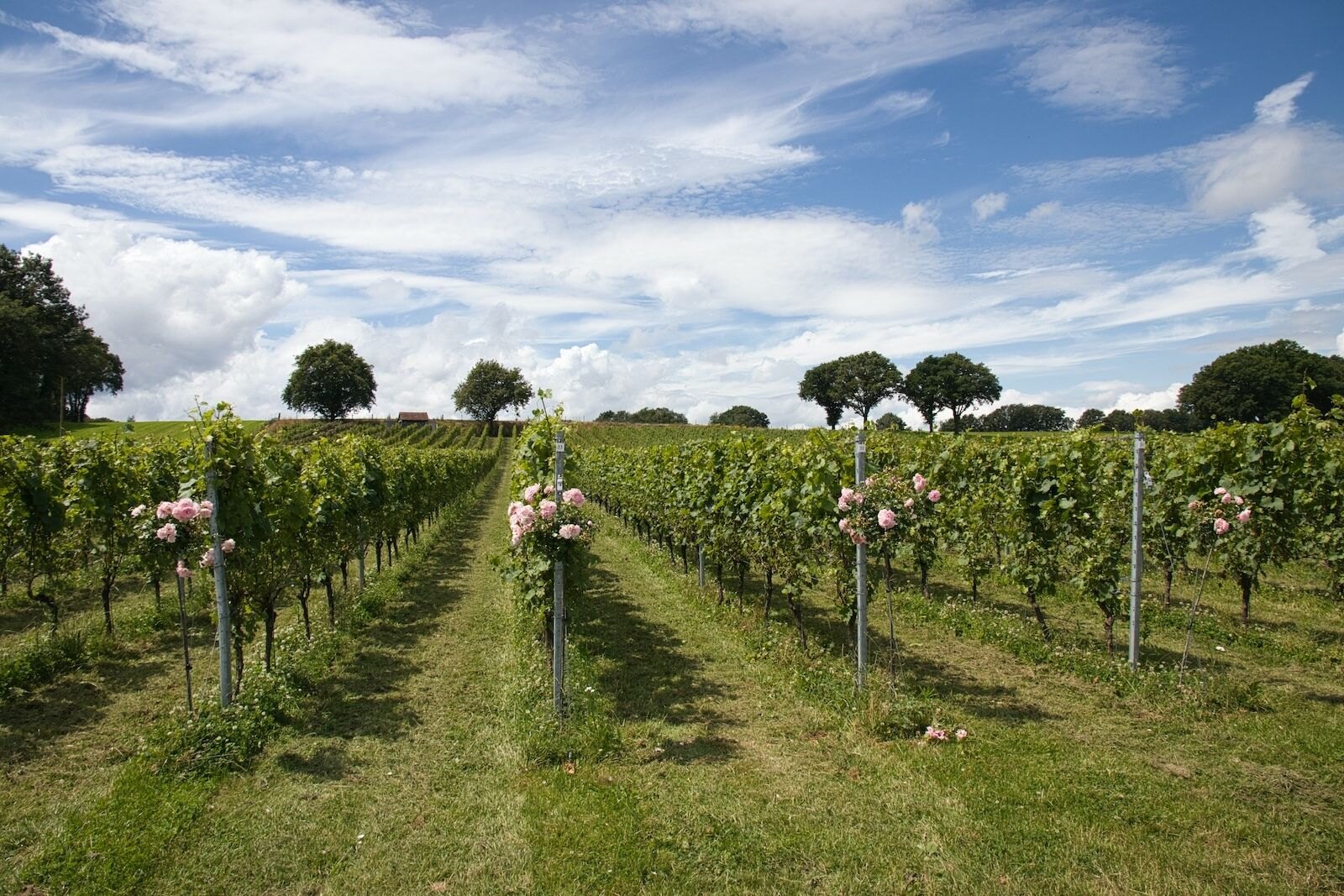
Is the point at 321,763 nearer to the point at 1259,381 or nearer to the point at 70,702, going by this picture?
the point at 70,702

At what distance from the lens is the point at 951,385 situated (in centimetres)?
6588

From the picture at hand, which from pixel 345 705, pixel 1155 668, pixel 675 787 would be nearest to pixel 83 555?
pixel 345 705

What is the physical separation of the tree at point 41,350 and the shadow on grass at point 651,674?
163ft

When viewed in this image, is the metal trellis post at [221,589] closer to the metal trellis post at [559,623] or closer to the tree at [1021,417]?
the metal trellis post at [559,623]

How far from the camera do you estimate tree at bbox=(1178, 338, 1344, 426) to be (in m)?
49.5

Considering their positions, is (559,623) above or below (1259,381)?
below

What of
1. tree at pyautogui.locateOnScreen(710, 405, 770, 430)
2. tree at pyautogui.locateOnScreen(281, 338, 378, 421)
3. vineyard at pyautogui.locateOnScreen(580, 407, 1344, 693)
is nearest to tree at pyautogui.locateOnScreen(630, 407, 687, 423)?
tree at pyautogui.locateOnScreen(710, 405, 770, 430)

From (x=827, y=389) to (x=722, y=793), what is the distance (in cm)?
6971

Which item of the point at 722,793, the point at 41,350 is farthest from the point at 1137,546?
the point at 41,350

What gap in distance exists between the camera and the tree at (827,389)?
71375 mm

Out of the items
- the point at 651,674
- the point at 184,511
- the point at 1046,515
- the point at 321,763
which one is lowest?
the point at 651,674

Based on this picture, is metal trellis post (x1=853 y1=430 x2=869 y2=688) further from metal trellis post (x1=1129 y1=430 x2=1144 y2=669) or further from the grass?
metal trellis post (x1=1129 y1=430 x2=1144 y2=669)

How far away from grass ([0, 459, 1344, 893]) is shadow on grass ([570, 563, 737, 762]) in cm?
5

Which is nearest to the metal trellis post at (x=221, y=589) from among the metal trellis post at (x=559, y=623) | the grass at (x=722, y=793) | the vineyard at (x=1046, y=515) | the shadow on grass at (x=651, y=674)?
the grass at (x=722, y=793)
